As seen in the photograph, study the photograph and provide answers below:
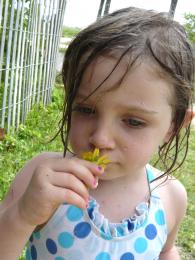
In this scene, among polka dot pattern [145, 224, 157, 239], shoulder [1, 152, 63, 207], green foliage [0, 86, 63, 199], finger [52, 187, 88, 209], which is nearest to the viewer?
finger [52, 187, 88, 209]

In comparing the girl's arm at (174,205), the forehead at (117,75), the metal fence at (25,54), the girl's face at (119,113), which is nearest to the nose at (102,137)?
the girl's face at (119,113)

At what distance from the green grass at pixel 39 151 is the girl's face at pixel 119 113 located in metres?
1.38

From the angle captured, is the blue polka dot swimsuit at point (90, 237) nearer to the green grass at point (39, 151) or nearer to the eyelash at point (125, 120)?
the eyelash at point (125, 120)

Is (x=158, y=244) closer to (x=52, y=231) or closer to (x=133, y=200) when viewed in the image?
(x=133, y=200)

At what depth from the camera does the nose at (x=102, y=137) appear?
129cm

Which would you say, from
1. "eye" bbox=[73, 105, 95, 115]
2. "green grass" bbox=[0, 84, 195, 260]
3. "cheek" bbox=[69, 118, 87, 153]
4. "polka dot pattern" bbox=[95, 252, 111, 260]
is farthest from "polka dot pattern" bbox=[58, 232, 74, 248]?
"green grass" bbox=[0, 84, 195, 260]

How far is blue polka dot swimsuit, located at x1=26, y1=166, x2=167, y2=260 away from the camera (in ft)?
5.00

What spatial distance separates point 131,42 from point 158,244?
0.77 m

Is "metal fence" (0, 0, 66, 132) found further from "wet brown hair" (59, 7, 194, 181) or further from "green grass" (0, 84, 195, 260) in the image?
"wet brown hair" (59, 7, 194, 181)

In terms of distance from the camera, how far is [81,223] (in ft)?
5.06

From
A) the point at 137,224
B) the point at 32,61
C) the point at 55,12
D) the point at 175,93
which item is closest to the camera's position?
the point at 175,93

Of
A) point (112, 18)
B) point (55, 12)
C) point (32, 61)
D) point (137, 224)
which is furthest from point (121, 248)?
point (55, 12)

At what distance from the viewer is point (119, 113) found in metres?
1.32

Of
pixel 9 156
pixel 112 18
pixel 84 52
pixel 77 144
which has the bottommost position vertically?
pixel 9 156
